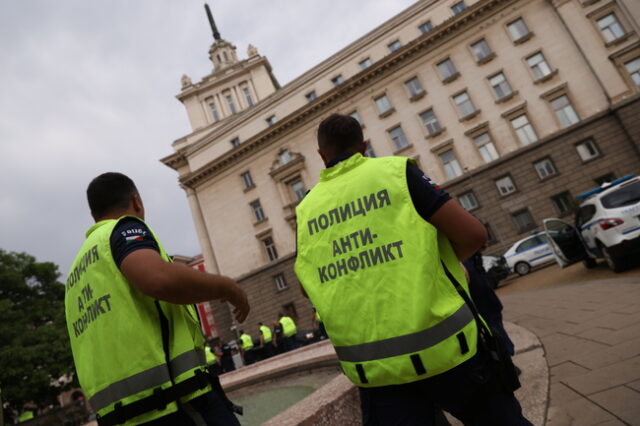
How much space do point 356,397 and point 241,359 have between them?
1428 centimetres

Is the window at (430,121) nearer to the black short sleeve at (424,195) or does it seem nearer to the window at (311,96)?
the window at (311,96)

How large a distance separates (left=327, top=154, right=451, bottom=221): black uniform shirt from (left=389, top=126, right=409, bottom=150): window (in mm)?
23587

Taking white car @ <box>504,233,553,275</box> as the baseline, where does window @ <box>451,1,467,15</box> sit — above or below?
above

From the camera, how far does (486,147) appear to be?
2175 centimetres

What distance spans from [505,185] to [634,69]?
28.4 feet

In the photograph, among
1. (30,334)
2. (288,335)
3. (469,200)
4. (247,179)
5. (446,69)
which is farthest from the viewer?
(247,179)

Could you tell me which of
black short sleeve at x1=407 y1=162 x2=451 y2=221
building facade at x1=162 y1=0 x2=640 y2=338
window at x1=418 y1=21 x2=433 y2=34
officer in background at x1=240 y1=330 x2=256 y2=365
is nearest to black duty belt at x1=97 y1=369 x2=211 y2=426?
black short sleeve at x1=407 y1=162 x2=451 y2=221

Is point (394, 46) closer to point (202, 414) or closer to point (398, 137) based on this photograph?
point (398, 137)

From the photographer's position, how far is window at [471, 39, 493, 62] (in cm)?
2241

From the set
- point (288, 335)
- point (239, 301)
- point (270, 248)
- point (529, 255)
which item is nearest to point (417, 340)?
point (239, 301)

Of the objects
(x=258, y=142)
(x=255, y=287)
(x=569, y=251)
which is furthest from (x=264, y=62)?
(x=569, y=251)

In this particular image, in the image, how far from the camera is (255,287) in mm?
26031

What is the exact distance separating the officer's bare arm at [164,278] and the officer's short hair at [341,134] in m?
0.79

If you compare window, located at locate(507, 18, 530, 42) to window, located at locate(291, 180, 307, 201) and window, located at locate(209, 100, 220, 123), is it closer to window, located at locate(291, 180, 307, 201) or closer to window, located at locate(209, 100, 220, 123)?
window, located at locate(291, 180, 307, 201)
